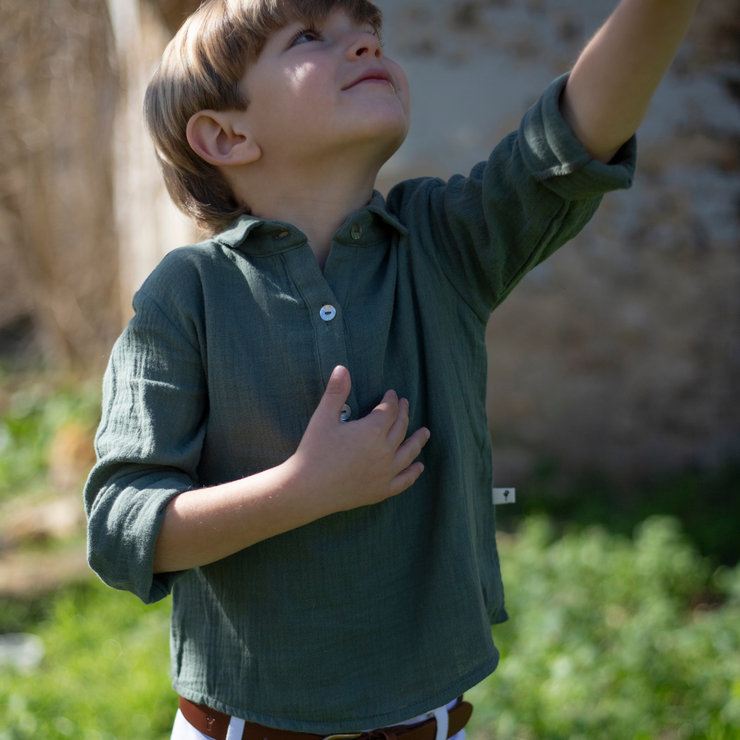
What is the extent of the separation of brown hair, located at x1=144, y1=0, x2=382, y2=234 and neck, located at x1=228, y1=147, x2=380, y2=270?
83 mm

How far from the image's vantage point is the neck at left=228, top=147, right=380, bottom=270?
49.3 inches

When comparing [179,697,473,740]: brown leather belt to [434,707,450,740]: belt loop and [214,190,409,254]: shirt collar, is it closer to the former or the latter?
[434,707,450,740]: belt loop

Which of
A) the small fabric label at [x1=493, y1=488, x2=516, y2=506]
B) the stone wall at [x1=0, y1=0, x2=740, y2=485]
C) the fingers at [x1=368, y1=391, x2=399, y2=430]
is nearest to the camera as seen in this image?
the fingers at [x1=368, y1=391, x2=399, y2=430]

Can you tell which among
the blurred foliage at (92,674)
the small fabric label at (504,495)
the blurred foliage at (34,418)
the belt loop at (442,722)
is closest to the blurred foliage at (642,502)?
the blurred foliage at (92,674)

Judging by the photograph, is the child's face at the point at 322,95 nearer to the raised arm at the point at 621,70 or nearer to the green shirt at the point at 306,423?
the green shirt at the point at 306,423

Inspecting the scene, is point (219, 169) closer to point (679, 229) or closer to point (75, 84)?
point (679, 229)

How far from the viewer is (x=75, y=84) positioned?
5133 millimetres

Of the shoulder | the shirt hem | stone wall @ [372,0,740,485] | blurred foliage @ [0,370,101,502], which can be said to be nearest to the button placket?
the shoulder

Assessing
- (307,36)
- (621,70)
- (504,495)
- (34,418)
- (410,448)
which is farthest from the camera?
(34,418)

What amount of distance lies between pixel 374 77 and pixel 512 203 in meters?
0.31

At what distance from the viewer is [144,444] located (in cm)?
109

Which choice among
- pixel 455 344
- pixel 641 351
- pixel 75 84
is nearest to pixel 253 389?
pixel 455 344

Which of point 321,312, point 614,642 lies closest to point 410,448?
point 321,312

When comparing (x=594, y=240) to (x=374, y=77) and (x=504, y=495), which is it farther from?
(x=374, y=77)
